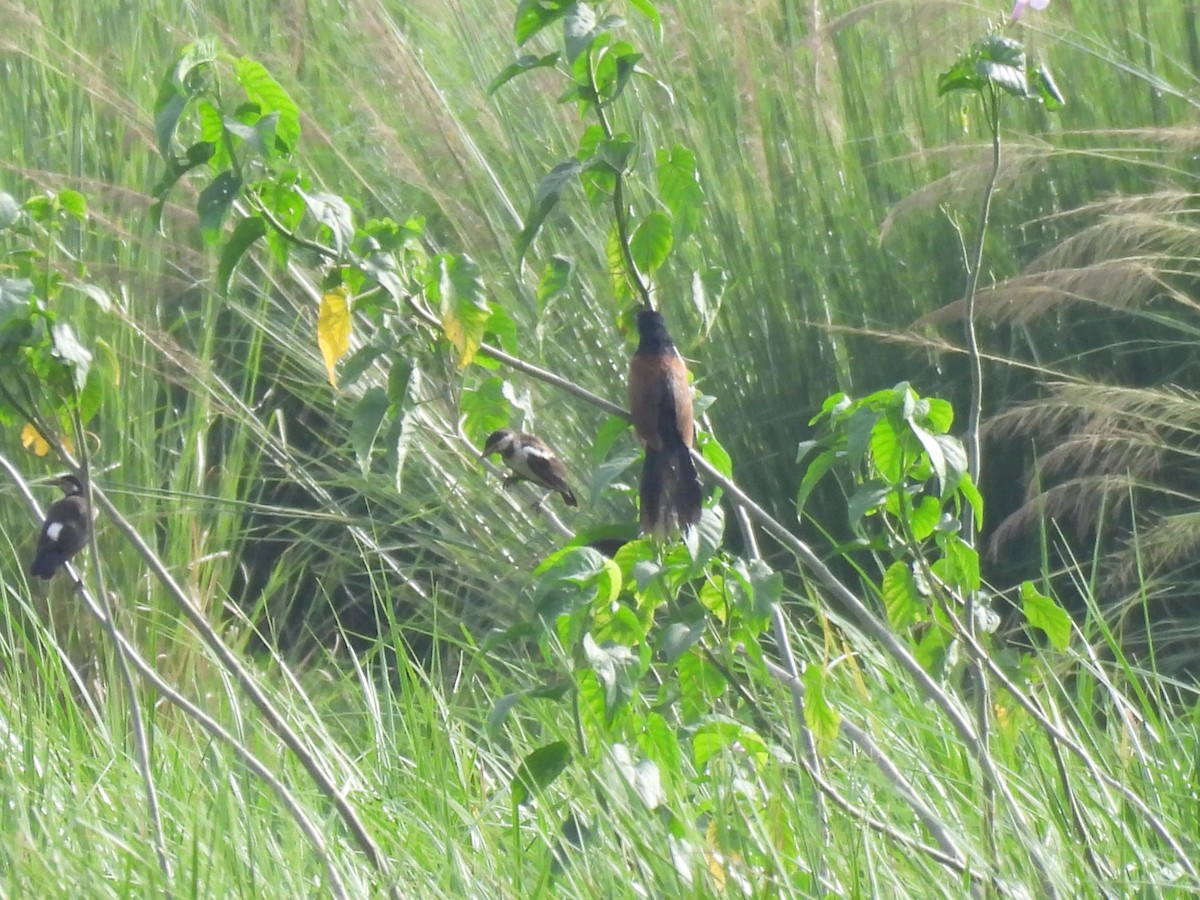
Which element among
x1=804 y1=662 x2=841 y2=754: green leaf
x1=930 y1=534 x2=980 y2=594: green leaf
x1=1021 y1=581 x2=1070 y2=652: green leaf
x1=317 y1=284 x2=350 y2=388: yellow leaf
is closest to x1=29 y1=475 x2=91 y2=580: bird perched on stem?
x1=317 y1=284 x2=350 y2=388: yellow leaf

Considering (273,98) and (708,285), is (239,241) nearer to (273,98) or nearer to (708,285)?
(273,98)

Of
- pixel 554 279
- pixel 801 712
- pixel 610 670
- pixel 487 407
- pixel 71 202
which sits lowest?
pixel 801 712

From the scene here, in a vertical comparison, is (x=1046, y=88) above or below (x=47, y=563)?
above

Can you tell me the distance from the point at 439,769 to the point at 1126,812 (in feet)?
→ 3.20

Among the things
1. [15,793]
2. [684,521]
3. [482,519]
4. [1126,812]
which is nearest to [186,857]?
[15,793]

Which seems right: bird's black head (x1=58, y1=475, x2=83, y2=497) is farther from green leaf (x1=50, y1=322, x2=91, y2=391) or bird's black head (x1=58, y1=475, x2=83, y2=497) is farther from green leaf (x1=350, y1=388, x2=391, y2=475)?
green leaf (x1=350, y1=388, x2=391, y2=475)

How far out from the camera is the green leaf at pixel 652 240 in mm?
1848

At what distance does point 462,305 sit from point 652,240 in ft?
0.81

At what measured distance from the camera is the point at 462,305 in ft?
5.83

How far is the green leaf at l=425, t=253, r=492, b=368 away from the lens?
176cm

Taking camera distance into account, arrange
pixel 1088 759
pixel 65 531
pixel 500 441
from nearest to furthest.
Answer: pixel 1088 759
pixel 65 531
pixel 500 441

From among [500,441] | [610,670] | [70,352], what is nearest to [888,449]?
[610,670]

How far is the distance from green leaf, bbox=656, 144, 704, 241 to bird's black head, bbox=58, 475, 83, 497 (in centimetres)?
101

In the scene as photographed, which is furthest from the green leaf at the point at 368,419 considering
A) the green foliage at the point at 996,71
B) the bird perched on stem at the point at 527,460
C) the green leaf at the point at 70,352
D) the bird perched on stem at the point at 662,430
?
the green foliage at the point at 996,71
